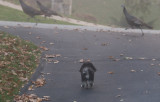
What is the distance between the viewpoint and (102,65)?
11.4 meters

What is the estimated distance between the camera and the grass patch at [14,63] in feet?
27.6

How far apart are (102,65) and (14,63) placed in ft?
9.81

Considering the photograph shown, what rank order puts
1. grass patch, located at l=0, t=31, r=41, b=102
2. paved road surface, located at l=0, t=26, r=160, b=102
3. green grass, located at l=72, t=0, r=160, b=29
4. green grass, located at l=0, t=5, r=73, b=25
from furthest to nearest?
green grass, located at l=72, t=0, r=160, b=29 → green grass, located at l=0, t=5, r=73, b=25 → paved road surface, located at l=0, t=26, r=160, b=102 → grass patch, located at l=0, t=31, r=41, b=102

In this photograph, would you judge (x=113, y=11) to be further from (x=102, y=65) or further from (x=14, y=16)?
(x=102, y=65)

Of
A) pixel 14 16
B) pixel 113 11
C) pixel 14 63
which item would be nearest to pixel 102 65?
pixel 14 63

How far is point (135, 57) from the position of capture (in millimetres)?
12656

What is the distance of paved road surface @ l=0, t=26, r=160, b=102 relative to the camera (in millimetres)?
8633

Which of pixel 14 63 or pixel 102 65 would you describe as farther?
pixel 102 65

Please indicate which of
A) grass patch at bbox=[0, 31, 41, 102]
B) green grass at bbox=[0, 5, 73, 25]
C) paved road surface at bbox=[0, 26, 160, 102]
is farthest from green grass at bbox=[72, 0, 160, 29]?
grass patch at bbox=[0, 31, 41, 102]

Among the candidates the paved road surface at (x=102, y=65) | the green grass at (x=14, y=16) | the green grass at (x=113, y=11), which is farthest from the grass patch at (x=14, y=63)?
the green grass at (x=113, y=11)

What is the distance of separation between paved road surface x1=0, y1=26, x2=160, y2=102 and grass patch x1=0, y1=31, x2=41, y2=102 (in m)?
0.32

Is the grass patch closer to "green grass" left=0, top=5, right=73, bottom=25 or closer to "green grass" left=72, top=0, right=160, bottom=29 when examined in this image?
"green grass" left=0, top=5, right=73, bottom=25

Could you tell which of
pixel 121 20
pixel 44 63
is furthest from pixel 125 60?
pixel 121 20

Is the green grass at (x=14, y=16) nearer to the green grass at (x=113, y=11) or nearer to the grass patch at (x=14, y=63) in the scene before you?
the green grass at (x=113, y=11)
